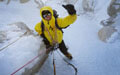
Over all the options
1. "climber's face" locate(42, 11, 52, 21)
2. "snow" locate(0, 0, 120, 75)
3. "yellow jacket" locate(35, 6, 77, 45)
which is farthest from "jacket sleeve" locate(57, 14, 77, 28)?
"snow" locate(0, 0, 120, 75)

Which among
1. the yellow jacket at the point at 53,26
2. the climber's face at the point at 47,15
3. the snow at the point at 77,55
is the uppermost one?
the climber's face at the point at 47,15

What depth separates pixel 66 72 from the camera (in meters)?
3.23

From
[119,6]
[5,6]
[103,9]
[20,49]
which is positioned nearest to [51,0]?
[5,6]

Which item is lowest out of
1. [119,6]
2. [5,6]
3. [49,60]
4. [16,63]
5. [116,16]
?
[49,60]

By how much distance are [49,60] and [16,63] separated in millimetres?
1293

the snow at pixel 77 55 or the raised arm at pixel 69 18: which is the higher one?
the raised arm at pixel 69 18

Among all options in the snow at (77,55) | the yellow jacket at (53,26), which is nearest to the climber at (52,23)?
the yellow jacket at (53,26)

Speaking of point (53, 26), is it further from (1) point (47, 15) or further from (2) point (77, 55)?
(2) point (77, 55)

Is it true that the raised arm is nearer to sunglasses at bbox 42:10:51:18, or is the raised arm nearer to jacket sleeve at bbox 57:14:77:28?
jacket sleeve at bbox 57:14:77:28

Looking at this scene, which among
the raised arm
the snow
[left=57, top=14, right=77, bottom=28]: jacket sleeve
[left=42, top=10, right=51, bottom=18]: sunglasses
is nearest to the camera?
the raised arm

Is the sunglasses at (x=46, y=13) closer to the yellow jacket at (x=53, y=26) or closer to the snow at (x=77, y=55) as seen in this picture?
the yellow jacket at (x=53, y=26)

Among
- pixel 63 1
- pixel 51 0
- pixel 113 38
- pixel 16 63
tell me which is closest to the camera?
pixel 16 63

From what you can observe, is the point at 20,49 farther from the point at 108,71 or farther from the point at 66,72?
the point at 108,71

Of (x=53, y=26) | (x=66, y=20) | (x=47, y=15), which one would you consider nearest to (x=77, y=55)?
(x=53, y=26)
